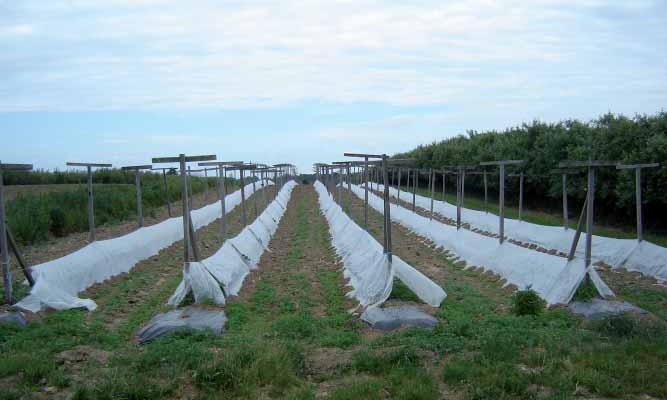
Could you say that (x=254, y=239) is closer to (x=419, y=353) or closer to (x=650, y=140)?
(x=419, y=353)

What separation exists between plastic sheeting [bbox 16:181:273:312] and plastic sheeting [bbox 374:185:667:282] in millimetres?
9287

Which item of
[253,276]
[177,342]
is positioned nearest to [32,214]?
[253,276]

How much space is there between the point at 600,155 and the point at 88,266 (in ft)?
48.9

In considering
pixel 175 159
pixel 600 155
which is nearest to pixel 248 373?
pixel 175 159

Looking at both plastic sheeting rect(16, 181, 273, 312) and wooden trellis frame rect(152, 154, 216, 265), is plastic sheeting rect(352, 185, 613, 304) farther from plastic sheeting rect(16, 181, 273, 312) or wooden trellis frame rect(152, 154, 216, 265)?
plastic sheeting rect(16, 181, 273, 312)

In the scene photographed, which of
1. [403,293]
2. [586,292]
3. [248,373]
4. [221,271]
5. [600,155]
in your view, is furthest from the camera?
[600,155]

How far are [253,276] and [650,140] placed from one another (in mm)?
10523

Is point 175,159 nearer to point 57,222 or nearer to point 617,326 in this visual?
point 617,326

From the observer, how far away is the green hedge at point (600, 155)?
14.9m

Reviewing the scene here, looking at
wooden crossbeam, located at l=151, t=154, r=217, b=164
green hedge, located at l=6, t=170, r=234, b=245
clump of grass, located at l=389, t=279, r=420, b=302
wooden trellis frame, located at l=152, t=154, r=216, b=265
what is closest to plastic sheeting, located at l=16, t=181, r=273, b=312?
wooden trellis frame, located at l=152, t=154, r=216, b=265

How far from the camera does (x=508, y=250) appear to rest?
1087 centimetres

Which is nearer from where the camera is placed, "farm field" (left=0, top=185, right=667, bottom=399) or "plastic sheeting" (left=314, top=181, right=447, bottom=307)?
"farm field" (left=0, top=185, right=667, bottom=399)

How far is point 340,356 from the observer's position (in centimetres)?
566

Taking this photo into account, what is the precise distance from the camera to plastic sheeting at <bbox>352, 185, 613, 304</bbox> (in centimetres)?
796
